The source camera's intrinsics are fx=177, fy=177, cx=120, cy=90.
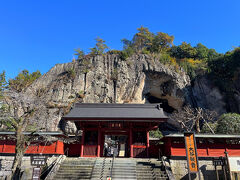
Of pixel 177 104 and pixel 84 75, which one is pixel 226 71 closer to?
pixel 177 104

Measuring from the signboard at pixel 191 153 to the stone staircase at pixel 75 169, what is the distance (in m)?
5.74

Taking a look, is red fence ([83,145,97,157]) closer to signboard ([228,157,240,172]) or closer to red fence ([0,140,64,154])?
red fence ([0,140,64,154])

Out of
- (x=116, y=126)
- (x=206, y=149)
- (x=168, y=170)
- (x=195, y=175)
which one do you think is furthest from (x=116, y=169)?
(x=206, y=149)

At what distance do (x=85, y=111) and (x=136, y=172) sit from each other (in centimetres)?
679

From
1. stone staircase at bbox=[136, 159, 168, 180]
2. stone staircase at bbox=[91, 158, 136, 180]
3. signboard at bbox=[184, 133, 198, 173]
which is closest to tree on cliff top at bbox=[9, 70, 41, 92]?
stone staircase at bbox=[91, 158, 136, 180]

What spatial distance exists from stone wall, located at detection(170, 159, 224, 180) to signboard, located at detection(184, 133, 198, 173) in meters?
1.99

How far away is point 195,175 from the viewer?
1133 cm

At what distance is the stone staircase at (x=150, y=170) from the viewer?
400 inches

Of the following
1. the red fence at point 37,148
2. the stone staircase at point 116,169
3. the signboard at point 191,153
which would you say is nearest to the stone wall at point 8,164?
the red fence at point 37,148

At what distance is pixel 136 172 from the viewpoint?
417 inches

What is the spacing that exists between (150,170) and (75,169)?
183 inches

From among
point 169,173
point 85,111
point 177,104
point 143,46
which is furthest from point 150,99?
point 169,173

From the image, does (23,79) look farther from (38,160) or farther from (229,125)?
(229,125)

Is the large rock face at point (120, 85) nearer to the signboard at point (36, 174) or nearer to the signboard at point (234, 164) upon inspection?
the signboard at point (36, 174)
